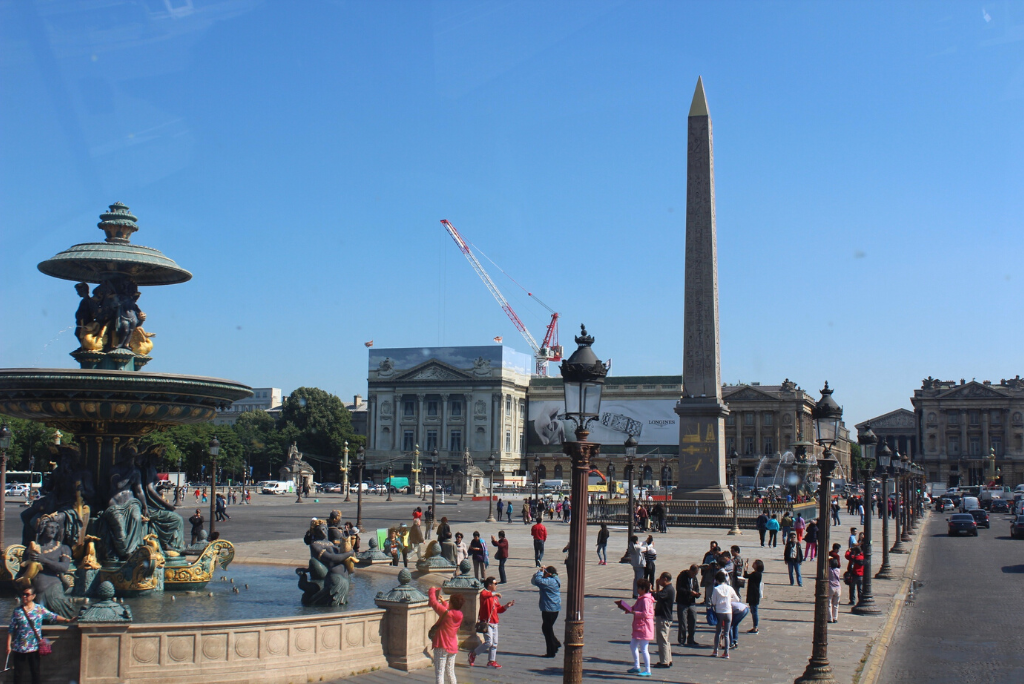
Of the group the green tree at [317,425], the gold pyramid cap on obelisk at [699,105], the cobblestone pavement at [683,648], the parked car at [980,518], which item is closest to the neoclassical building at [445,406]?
the green tree at [317,425]

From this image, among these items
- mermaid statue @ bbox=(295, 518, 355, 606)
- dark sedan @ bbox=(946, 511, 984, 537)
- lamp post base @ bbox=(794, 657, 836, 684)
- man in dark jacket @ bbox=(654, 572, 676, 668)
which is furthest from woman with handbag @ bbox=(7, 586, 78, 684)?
dark sedan @ bbox=(946, 511, 984, 537)

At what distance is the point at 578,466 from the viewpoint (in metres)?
8.48

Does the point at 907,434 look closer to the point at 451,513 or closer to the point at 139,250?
the point at 451,513

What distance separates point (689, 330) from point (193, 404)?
94.4 ft

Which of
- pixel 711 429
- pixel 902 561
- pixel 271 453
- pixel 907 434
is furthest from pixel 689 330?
pixel 907 434

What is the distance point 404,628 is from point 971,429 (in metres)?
151

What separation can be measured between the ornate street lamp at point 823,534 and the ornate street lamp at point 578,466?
4.61 m

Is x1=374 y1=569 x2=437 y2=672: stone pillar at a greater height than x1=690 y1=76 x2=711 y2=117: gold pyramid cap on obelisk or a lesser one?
lesser

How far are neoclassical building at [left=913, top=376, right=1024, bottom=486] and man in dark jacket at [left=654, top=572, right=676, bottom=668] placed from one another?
14087 centimetres

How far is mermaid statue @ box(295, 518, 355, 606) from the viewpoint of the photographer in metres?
13.6

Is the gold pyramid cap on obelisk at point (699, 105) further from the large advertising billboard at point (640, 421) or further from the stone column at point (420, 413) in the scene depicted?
the stone column at point (420, 413)

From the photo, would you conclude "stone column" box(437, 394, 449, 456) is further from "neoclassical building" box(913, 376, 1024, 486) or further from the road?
the road

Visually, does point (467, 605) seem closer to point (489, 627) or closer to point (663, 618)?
point (489, 627)

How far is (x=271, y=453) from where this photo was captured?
127 m
